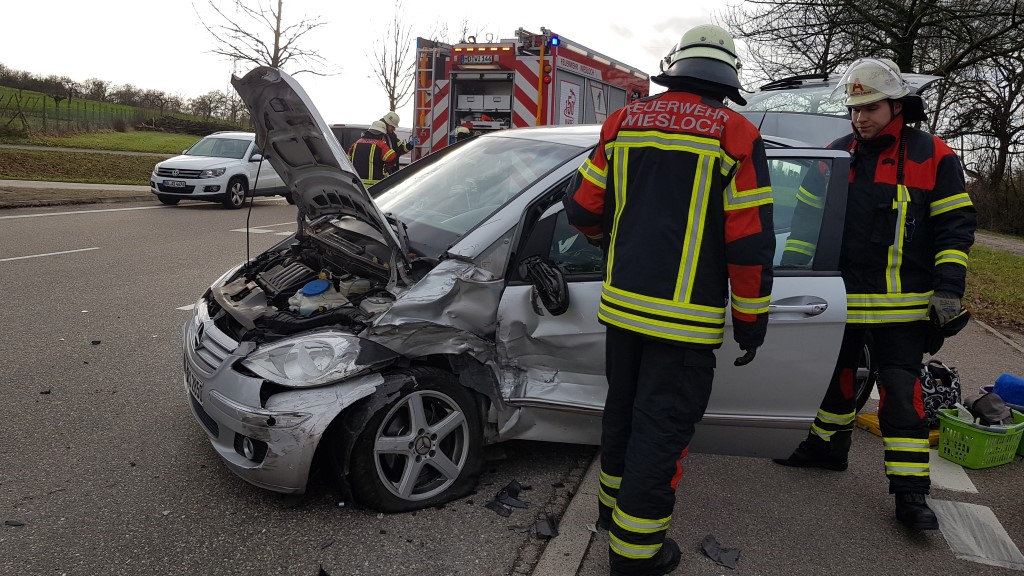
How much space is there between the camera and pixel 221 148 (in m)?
15.2

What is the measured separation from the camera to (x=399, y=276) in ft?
11.0

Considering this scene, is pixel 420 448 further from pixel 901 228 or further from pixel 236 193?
pixel 236 193

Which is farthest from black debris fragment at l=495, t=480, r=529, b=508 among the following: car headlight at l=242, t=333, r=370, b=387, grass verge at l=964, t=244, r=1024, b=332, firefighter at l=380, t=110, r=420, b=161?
firefighter at l=380, t=110, r=420, b=161

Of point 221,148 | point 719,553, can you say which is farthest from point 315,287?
point 221,148

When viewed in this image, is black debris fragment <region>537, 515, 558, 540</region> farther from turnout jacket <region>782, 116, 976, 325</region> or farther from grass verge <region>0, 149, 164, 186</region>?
grass verge <region>0, 149, 164, 186</region>

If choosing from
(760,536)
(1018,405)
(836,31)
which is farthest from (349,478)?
(836,31)

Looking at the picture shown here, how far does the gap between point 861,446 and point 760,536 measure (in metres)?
1.45

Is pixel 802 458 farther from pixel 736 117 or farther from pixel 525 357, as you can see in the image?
pixel 736 117

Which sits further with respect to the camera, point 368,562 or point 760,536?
point 760,536

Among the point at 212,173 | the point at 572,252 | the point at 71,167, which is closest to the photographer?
the point at 572,252

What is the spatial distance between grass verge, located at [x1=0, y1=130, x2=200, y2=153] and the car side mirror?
23984 mm

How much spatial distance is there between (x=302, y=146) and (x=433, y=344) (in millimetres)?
1099

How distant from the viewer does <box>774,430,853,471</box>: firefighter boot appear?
3.92 meters

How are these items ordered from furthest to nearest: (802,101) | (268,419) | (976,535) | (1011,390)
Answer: (802,101) < (1011,390) < (976,535) < (268,419)
